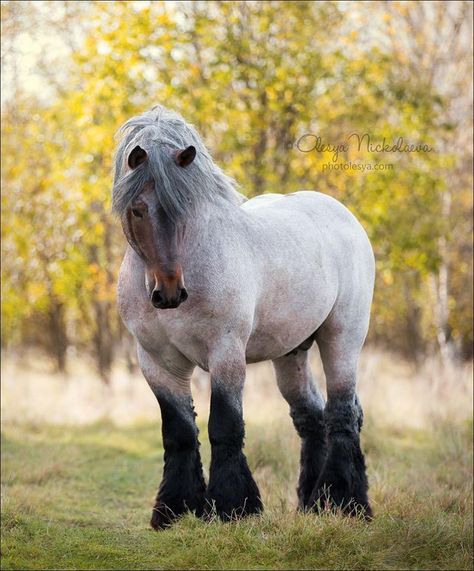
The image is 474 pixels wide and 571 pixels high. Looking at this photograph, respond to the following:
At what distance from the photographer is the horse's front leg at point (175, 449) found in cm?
498

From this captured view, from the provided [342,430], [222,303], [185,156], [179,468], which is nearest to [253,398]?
[342,430]

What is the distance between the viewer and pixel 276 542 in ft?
14.9

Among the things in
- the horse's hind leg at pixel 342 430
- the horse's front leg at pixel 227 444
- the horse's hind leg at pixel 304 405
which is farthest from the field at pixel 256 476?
the horse's hind leg at pixel 304 405

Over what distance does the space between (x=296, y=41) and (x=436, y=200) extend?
3.29 metres

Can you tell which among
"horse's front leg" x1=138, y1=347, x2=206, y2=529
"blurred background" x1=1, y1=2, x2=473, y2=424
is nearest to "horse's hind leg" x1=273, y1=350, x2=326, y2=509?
"horse's front leg" x1=138, y1=347, x2=206, y2=529

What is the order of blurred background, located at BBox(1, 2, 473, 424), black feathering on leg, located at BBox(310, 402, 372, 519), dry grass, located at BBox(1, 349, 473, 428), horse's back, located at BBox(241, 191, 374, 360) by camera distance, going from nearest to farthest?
horse's back, located at BBox(241, 191, 374, 360), black feathering on leg, located at BBox(310, 402, 372, 519), dry grass, located at BBox(1, 349, 473, 428), blurred background, located at BBox(1, 2, 473, 424)

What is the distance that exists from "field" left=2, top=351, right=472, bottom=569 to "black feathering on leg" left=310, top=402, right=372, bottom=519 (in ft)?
0.69

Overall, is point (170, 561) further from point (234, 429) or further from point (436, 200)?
point (436, 200)

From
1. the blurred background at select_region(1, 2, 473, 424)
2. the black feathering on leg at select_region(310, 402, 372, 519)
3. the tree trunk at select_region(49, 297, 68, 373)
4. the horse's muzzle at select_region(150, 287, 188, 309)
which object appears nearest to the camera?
the horse's muzzle at select_region(150, 287, 188, 309)

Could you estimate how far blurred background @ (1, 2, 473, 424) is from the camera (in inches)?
448

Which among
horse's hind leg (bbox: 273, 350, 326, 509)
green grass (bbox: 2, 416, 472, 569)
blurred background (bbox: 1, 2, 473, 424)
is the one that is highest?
blurred background (bbox: 1, 2, 473, 424)

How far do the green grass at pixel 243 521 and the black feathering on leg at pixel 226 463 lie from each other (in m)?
0.11

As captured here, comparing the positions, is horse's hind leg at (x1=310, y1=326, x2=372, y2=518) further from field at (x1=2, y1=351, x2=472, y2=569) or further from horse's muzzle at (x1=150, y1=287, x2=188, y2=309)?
horse's muzzle at (x1=150, y1=287, x2=188, y2=309)

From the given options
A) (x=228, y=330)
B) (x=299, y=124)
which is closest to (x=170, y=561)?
(x=228, y=330)
